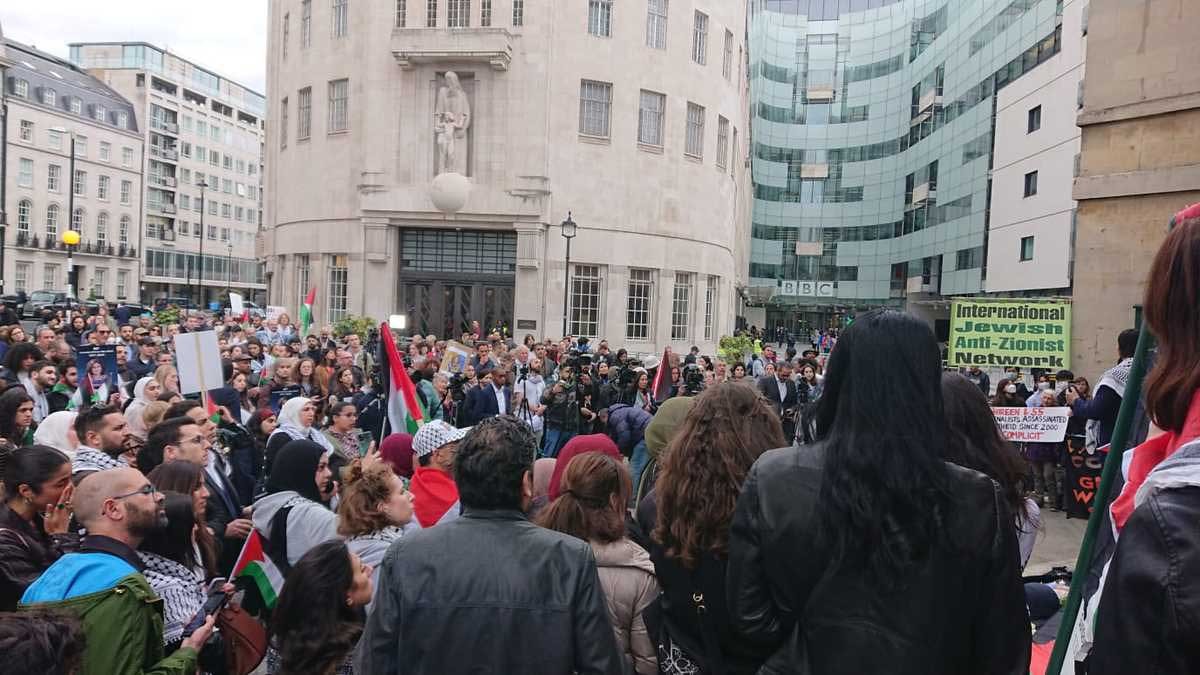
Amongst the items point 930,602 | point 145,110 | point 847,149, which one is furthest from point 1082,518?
point 145,110

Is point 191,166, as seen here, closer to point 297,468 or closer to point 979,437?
point 297,468

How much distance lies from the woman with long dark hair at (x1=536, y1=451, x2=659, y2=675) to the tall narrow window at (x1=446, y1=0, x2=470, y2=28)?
98.6ft

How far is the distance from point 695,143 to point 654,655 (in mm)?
32054

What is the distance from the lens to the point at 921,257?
64.2 m

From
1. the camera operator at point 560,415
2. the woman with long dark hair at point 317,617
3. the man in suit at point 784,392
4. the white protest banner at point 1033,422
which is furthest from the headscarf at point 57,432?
the man in suit at point 784,392

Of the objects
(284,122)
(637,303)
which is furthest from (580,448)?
(284,122)

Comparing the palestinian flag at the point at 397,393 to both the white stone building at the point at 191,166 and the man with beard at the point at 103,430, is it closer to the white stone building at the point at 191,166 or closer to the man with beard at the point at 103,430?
the man with beard at the point at 103,430

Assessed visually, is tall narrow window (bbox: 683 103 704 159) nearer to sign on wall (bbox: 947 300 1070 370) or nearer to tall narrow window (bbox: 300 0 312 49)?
tall narrow window (bbox: 300 0 312 49)

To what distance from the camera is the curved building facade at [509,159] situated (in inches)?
1209

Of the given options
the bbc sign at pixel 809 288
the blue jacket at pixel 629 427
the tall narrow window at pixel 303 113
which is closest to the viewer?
the blue jacket at pixel 629 427

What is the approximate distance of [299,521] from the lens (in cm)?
457

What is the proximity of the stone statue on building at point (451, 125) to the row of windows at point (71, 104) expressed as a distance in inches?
2303

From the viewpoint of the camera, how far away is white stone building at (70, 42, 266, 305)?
3447 inches

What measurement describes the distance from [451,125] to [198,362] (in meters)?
22.8
